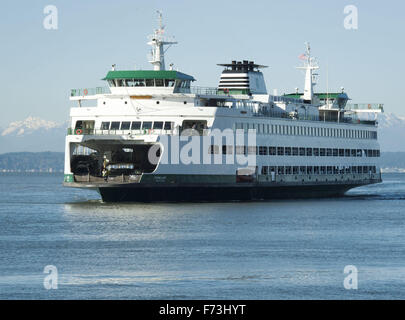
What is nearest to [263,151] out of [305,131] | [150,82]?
[305,131]

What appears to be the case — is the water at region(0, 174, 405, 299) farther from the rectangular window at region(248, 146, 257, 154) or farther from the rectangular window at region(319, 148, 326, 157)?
the rectangular window at region(319, 148, 326, 157)

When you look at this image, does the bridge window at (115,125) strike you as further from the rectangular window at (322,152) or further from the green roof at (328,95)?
the green roof at (328,95)

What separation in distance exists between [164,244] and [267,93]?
39217 mm

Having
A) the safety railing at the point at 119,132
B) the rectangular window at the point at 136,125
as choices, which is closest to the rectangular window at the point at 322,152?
the safety railing at the point at 119,132

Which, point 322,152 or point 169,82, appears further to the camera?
point 322,152

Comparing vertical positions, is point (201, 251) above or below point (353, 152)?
below

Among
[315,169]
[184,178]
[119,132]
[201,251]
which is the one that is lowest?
[201,251]

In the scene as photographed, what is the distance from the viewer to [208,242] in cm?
4391

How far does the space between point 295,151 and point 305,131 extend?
2.36 metres

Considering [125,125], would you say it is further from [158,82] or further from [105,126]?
[158,82]

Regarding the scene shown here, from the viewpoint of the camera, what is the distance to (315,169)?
78500 millimetres

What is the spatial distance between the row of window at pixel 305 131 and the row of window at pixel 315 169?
8.70ft

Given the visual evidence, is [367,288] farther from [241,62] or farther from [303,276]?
[241,62]

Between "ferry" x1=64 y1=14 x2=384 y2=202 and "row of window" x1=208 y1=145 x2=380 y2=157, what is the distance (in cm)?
10
